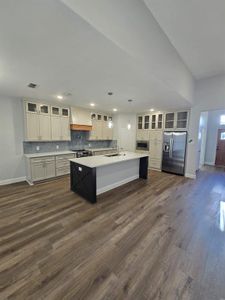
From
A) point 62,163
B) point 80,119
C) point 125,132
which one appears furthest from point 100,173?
point 125,132

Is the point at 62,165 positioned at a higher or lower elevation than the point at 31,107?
lower

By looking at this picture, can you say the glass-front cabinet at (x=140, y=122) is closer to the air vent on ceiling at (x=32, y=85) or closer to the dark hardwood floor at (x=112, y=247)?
the dark hardwood floor at (x=112, y=247)

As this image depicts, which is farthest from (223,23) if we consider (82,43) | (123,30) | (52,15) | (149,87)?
(52,15)

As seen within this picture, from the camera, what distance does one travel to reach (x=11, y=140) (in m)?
4.38

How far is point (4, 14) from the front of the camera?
1.33 metres

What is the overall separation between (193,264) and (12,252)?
238cm

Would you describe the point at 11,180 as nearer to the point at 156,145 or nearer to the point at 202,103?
the point at 156,145

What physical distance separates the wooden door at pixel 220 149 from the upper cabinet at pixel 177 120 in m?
3.13

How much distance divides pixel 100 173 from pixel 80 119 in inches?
115

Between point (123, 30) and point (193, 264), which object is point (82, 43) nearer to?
point (123, 30)

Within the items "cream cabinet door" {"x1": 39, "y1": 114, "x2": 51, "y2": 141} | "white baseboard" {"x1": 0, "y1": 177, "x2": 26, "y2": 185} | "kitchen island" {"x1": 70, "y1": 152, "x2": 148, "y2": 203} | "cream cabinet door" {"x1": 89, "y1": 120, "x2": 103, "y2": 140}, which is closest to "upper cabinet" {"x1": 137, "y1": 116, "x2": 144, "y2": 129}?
"cream cabinet door" {"x1": 89, "y1": 120, "x2": 103, "y2": 140}

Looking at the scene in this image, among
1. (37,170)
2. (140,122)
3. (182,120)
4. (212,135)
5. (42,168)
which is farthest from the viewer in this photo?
(212,135)

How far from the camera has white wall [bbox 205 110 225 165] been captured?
6.96 meters

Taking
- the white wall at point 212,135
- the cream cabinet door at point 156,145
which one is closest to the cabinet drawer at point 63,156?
the cream cabinet door at point 156,145
